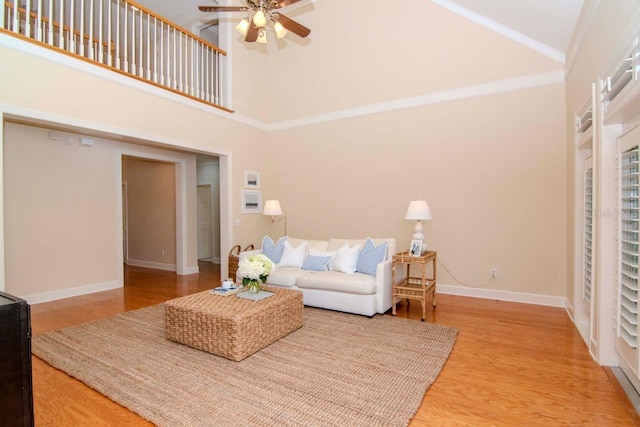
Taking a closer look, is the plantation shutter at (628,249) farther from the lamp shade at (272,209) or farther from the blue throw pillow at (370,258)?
the lamp shade at (272,209)

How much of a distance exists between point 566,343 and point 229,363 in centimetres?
306

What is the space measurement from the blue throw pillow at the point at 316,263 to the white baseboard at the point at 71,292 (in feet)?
10.9

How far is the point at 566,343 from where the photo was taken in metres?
3.07

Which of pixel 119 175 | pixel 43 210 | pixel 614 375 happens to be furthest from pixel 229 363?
pixel 119 175

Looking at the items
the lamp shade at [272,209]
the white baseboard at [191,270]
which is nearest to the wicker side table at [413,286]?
the lamp shade at [272,209]

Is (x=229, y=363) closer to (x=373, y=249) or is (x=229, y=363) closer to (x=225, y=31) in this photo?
(x=373, y=249)

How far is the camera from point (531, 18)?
3.75m

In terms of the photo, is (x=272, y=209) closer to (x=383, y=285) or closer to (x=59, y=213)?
(x=383, y=285)

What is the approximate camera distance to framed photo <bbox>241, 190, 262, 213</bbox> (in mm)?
5992

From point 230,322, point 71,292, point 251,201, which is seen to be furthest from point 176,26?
point 230,322

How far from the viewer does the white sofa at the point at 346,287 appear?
3760 mm

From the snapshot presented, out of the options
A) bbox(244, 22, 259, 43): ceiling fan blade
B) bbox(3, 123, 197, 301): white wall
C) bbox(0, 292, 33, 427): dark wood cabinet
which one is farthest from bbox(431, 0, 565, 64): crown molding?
bbox(0, 292, 33, 427): dark wood cabinet

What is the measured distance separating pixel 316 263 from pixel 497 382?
251cm

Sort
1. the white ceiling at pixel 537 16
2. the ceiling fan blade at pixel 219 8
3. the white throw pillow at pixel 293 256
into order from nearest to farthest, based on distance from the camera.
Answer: the white ceiling at pixel 537 16 → the ceiling fan blade at pixel 219 8 → the white throw pillow at pixel 293 256
